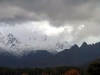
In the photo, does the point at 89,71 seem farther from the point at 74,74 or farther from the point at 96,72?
the point at 74,74

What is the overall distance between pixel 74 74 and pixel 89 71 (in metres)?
54.1

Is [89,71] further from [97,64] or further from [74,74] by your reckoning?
[74,74]

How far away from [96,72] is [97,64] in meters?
3.08

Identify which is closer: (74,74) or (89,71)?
(89,71)

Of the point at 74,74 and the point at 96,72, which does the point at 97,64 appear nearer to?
the point at 96,72

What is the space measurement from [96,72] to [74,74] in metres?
56.2

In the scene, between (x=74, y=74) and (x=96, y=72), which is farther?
(x=74, y=74)

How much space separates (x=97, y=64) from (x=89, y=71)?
4.02 metres

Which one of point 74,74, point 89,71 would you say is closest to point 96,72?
point 89,71

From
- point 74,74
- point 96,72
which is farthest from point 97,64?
point 74,74

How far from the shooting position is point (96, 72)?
95.0 meters

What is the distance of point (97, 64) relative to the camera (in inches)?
3784

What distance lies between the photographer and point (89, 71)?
97.1 metres

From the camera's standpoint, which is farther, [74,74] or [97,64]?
[74,74]
